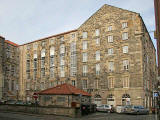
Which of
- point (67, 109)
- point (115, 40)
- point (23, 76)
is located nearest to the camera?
point (67, 109)

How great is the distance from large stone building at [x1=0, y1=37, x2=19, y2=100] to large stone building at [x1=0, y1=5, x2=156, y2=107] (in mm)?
3724

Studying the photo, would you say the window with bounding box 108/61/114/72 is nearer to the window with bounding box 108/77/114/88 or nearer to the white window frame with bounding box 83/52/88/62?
the window with bounding box 108/77/114/88

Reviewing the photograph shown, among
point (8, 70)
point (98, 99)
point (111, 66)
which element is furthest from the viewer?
point (8, 70)

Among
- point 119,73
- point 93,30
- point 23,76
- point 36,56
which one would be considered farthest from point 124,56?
point 23,76

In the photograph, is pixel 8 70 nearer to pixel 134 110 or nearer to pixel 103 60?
pixel 103 60

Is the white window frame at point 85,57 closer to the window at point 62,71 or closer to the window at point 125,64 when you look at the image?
the window at point 62,71

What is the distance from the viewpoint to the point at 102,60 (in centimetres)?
4259

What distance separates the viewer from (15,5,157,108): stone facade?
1527 inches

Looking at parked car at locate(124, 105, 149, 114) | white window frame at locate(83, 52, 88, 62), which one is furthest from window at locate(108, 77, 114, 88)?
parked car at locate(124, 105, 149, 114)

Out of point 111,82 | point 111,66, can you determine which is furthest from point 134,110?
point 111,66

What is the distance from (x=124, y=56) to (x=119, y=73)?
335 cm

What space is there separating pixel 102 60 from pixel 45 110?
1859 cm

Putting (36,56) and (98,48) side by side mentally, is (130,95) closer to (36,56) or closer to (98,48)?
(98,48)

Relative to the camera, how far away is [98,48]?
4356cm
